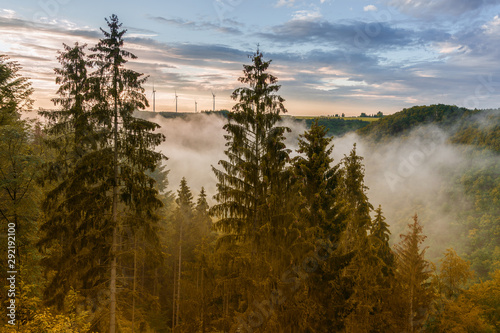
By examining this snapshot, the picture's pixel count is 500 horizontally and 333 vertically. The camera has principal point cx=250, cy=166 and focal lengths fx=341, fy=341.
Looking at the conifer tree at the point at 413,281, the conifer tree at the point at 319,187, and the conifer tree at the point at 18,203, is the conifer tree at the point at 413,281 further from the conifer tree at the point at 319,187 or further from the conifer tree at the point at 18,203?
the conifer tree at the point at 18,203

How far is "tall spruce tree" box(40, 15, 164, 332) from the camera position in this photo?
1351 cm

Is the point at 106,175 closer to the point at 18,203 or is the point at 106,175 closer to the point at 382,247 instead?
the point at 18,203

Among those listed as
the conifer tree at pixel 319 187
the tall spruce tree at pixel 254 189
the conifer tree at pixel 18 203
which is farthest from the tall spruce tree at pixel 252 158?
the conifer tree at pixel 18 203

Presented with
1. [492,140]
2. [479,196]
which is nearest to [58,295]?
[479,196]

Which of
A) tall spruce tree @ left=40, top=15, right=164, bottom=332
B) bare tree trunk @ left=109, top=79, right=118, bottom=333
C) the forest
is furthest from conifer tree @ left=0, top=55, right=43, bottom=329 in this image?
bare tree trunk @ left=109, top=79, right=118, bottom=333

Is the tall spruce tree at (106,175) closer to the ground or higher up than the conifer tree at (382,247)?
higher up

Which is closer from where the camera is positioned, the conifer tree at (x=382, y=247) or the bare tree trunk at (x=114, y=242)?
the bare tree trunk at (x=114, y=242)

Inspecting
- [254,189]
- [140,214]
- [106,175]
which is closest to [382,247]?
[254,189]

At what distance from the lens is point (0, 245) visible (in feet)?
51.3

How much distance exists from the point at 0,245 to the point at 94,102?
8236 millimetres

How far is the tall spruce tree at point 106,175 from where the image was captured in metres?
13.5

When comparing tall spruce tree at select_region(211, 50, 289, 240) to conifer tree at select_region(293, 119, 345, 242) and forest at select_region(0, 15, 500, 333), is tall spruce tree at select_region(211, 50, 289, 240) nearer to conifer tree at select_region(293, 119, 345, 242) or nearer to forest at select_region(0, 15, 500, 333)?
forest at select_region(0, 15, 500, 333)

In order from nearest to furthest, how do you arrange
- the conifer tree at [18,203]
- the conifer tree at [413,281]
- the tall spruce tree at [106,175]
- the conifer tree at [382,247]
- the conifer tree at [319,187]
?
the tall spruce tree at [106,175], the conifer tree at [18,203], the conifer tree at [319,187], the conifer tree at [413,281], the conifer tree at [382,247]

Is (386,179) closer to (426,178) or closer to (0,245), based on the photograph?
(426,178)
